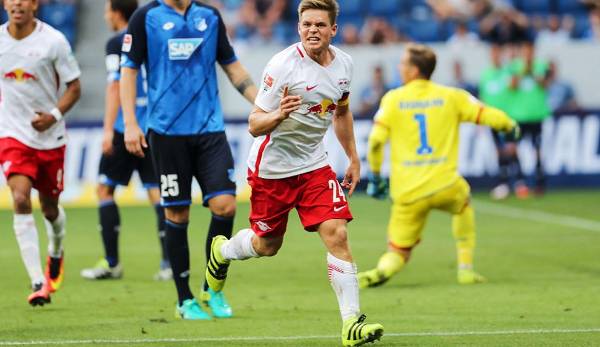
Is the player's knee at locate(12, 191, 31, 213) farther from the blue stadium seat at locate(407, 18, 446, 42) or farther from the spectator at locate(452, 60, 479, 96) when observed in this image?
the blue stadium seat at locate(407, 18, 446, 42)

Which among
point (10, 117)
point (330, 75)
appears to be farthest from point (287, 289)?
point (330, 75)

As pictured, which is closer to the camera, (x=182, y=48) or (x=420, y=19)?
(x=182, y=48)

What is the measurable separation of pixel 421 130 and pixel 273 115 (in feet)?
13.3

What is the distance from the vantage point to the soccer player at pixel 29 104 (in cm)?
952

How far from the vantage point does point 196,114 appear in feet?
29.2

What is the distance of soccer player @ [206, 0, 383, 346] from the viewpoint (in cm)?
743

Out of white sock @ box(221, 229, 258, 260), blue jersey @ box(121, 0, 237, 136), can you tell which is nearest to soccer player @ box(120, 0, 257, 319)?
blue jersey @ box(121, 0, 237, 136)

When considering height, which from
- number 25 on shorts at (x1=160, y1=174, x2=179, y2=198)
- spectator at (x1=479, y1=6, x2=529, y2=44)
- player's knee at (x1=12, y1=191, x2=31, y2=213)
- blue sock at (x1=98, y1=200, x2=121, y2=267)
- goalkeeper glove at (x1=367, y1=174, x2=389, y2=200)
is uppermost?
number 25 on shorts at (x1=160, y1=174, x2=179, y2=198)

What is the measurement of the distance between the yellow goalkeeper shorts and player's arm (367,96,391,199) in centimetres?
24

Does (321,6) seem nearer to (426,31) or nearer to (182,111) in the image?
(182,111)

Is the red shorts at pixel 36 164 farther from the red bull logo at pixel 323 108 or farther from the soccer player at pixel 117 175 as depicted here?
the red bull logo at pixel 323 108

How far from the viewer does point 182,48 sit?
29.0 feet

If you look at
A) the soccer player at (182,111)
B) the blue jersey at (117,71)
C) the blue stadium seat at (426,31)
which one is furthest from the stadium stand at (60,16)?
the soccer player at (182,111)

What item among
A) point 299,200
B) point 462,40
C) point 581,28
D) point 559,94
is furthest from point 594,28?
point 299,200
